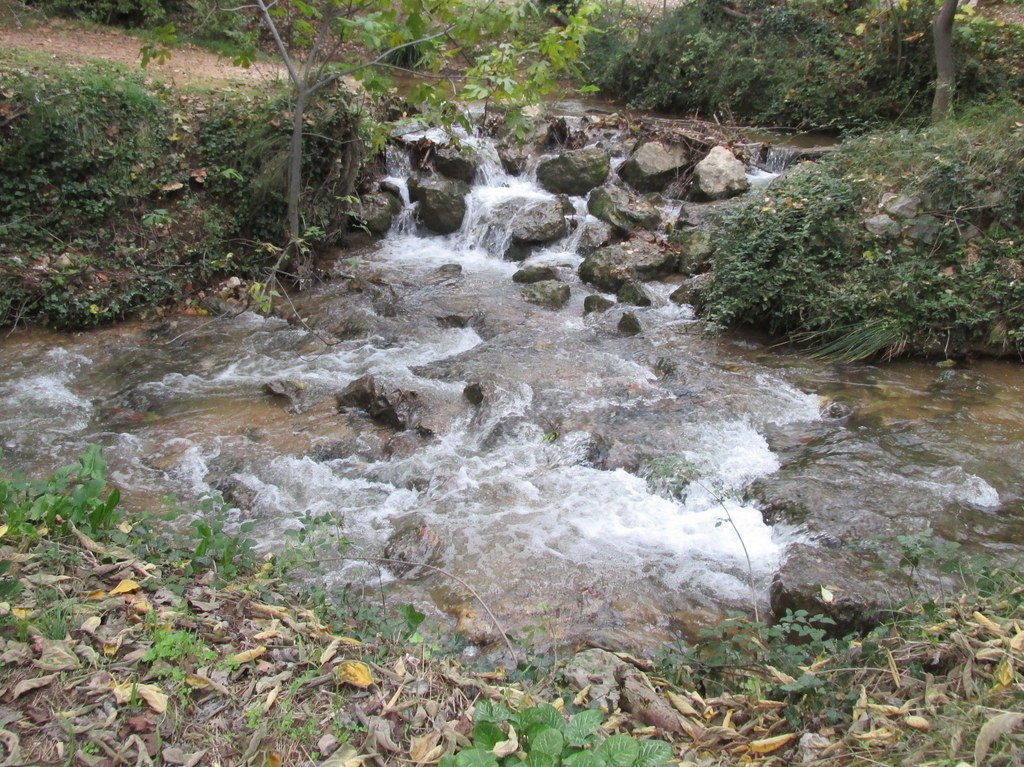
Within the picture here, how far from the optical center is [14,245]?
25.2 ft

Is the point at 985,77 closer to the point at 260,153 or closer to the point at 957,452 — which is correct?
the point at 957,452

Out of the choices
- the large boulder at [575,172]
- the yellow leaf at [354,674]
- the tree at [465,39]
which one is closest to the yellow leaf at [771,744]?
the yellow leaf at [354,674]

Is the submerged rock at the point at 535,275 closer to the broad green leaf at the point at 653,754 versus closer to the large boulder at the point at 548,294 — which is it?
the large boulder at the point at 548,294

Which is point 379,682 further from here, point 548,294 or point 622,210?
point 622,210

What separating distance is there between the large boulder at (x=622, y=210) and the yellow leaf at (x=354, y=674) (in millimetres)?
8908

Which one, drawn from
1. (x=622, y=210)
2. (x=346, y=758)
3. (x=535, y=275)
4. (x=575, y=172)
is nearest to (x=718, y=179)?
(x=622, y=210)

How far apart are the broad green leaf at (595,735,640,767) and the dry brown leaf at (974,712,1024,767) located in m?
1.05

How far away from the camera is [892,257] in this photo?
25.2 feet

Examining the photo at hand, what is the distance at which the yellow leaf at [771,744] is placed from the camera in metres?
2.66

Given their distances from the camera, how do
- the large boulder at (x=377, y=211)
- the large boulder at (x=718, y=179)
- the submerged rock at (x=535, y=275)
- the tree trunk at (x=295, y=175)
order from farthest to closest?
the large boulder at (x=718, y=179) < the large boulder at (x=377, y=211) < the submerged rock at (x=535, y=275) < the tree trunk at (x=295, y=175)

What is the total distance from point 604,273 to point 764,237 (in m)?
2.28

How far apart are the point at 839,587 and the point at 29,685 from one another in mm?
4068

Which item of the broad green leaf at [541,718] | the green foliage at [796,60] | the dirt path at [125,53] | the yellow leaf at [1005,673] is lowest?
the broad green leaf at [541,718]

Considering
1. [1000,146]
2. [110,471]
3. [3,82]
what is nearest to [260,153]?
[3,82]
